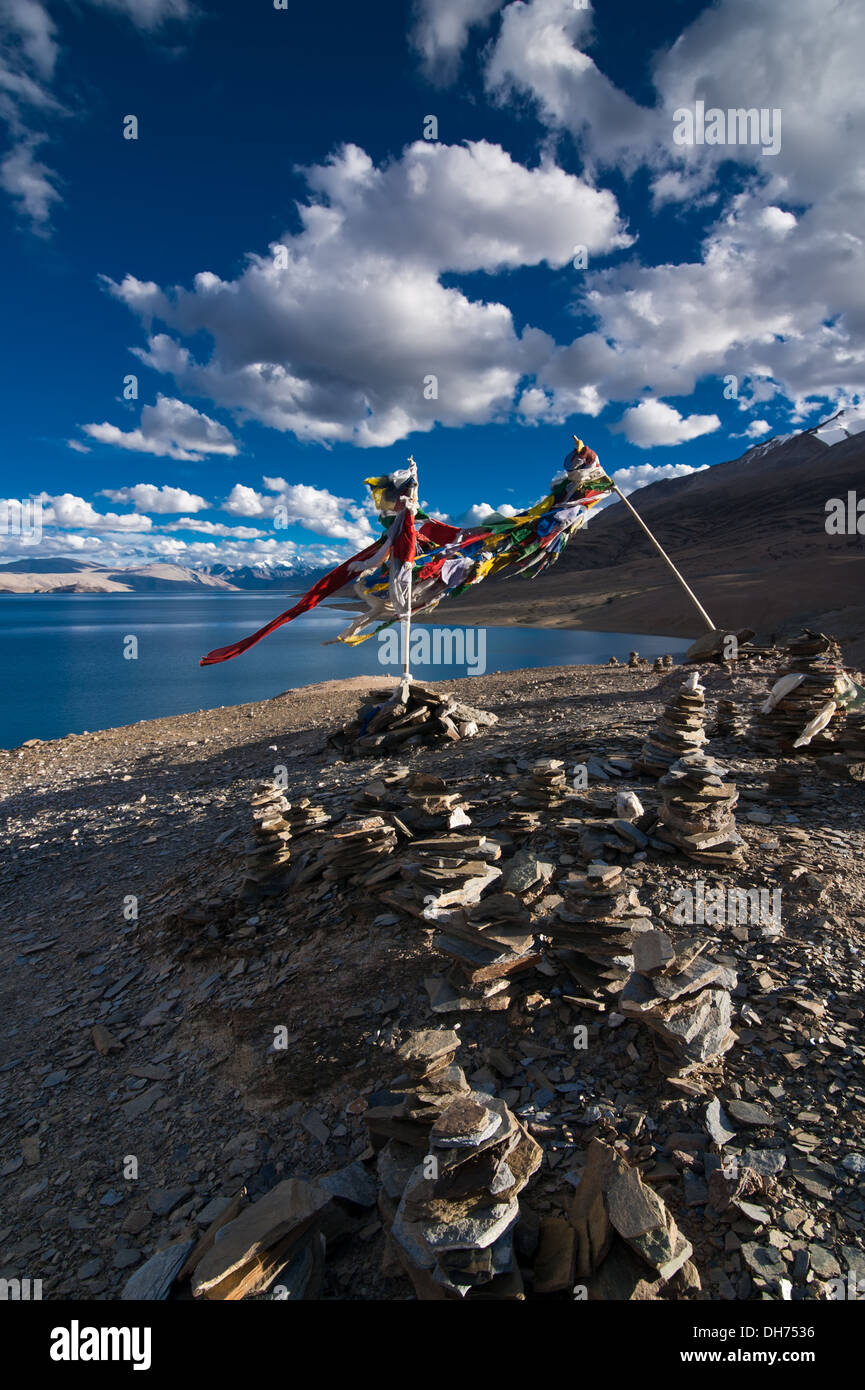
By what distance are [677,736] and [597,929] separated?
4902 millimetres

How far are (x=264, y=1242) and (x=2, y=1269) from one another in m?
2.17

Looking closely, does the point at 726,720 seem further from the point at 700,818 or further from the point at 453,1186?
the point at 453,1186

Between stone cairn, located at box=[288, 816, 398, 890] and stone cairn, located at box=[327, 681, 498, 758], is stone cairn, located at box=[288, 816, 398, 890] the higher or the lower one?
the lower one

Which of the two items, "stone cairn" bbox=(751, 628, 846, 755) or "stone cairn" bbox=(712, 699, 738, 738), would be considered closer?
"stone cairn" bbox=(751, 628, 846, 755)

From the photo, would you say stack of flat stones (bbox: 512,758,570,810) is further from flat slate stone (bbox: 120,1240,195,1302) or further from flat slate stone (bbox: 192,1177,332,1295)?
flat slate stone (bbox: 120,1240,195,1302)

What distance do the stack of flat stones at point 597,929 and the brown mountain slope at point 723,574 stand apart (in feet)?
89.4

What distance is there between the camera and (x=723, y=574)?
298ft

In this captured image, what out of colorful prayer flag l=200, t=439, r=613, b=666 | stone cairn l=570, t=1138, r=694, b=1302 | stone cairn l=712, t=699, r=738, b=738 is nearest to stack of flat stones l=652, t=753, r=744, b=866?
stone cairn l=570, t=1138, r=694, b=1302

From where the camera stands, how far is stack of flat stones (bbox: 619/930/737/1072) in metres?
4.28

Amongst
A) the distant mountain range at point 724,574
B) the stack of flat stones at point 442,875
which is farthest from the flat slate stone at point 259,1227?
the distant mountain range at point 724,574

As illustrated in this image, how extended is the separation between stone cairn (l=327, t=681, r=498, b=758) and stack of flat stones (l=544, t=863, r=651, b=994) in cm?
962

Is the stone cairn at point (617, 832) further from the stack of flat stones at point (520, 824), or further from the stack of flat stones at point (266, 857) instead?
the stack of flat stones at point (266, 857)
